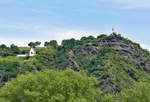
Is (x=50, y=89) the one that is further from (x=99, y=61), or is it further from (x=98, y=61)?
(x=98, y=61)

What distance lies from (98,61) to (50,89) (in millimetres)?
100200

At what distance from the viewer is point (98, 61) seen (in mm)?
160125

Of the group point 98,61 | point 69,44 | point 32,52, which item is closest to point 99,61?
point 98,61

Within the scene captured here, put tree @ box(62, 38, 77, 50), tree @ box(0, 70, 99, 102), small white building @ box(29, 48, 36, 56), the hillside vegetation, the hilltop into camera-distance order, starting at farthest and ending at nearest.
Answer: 1. small white building @ box(29, 48, 36, 56)
2. tree @ box(62, 38, 77, 50)
3. the hilltop
4. the hillside vegetation
5. tree @ box(0, 70, 99, 102)

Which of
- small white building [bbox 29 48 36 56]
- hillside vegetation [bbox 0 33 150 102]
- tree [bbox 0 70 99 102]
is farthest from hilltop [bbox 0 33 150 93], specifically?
tree [bbox 0 70 99 102]

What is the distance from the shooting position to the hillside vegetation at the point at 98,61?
143m

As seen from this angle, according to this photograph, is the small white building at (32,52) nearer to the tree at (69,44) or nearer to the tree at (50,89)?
the tree at (69,44)

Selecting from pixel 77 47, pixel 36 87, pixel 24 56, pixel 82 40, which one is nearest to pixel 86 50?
pixel 77 47

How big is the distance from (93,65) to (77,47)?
23718mm

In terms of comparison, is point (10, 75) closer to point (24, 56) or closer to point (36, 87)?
point (24, 56)

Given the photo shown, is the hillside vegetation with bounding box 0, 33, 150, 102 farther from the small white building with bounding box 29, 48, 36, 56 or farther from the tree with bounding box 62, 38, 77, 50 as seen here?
the small white building with bounding box 29, 48, 36, 56

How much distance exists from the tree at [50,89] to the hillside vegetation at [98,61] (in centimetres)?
6664

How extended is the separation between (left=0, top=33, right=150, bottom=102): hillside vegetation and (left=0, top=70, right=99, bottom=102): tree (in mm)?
66639

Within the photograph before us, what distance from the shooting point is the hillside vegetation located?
A: 143 m
